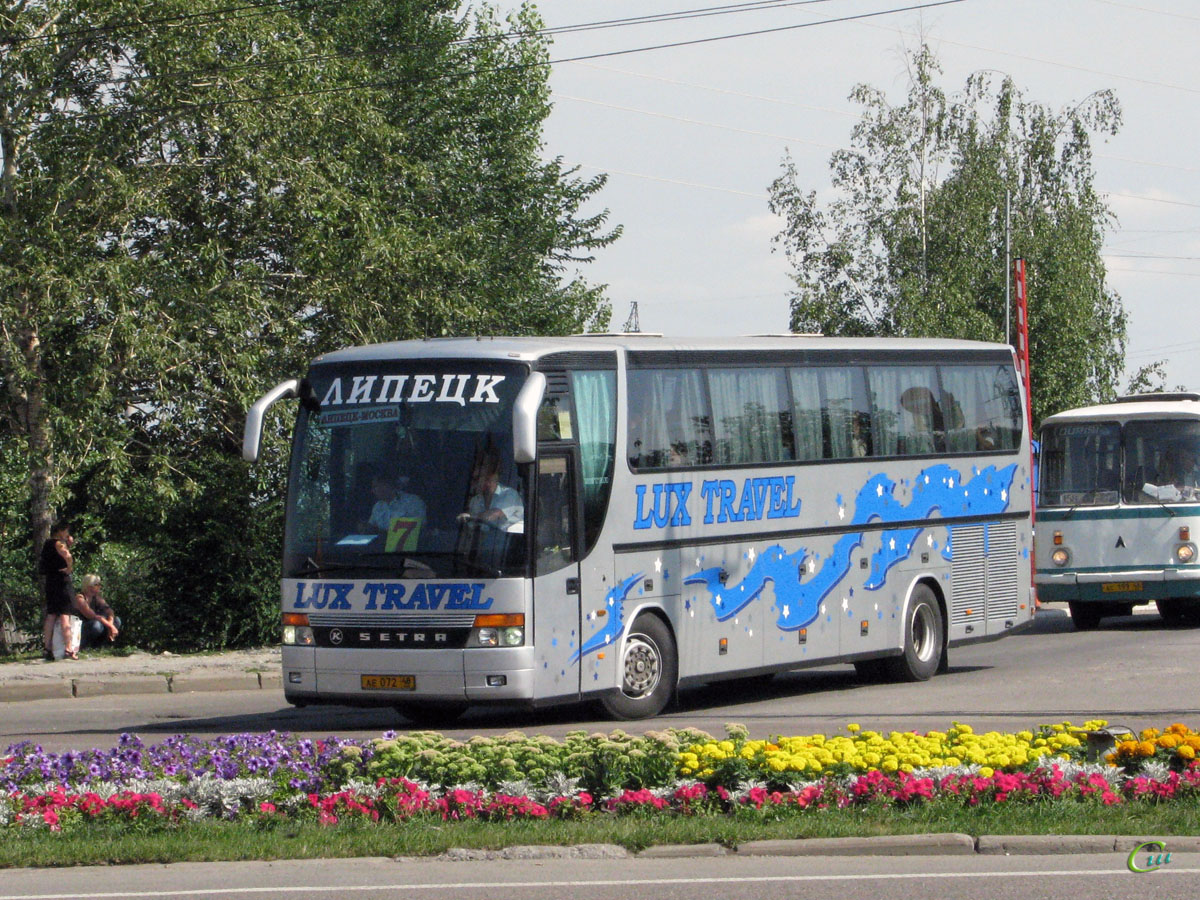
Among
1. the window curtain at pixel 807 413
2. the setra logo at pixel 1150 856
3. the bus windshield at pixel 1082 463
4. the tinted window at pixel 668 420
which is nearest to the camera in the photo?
the setra logo at pixel 1150 856

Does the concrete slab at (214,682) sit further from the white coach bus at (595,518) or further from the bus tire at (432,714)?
the white coach bus at (595,518)

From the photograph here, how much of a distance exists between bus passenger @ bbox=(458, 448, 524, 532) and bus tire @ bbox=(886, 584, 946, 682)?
5691mm

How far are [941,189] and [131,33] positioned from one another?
3245 cm

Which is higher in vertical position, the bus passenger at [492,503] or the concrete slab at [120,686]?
the bus passenger at [492,503]

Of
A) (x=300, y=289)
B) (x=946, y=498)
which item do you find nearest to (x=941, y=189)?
(x=300, y=289)

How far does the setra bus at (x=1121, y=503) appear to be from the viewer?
77.8ft

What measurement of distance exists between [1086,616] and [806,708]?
11248 millimetres

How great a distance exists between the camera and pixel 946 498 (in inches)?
717

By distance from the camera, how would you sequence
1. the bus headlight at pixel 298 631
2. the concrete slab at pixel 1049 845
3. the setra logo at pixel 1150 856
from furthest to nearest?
the bus headlight at pixel 298 631 → the concrete slab at pixel 1049 845 → the setra logo at pixel 1150 856

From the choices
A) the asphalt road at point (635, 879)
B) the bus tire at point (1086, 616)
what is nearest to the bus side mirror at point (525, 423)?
the asphalt road at point (635, 879)

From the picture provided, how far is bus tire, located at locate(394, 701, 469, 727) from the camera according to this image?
14.9 meters

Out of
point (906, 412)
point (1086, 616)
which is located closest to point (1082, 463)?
point (1086, 616)

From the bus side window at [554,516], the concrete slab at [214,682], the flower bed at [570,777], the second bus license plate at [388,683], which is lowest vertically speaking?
the concrete slab at [214,682]

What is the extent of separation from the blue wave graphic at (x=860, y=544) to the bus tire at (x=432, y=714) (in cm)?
229
